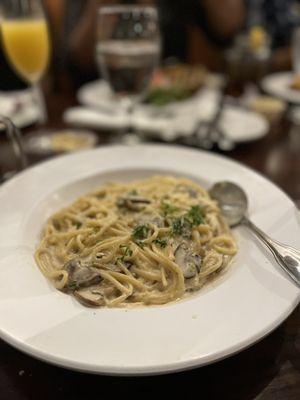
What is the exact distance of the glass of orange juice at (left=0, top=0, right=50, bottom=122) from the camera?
6.72 ft

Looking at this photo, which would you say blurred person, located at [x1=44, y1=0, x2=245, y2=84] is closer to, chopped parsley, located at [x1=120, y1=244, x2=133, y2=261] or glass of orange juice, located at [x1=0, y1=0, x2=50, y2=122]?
glass of orange juice, located at [x1=0, y1=0, x2=50, y2=122]

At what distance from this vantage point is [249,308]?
0.81m

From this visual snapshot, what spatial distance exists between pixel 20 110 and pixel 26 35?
0.37 meters

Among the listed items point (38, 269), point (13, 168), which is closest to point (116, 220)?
point (38, 269)

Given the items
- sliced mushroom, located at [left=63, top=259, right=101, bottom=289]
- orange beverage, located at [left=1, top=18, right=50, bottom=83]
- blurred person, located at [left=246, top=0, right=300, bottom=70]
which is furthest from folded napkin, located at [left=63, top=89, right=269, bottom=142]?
blurred person, located at [left=246, top=0, right=300, bottom=70]

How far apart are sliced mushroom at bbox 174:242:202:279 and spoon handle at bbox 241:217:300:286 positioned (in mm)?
175

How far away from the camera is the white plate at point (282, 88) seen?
2.13 metres

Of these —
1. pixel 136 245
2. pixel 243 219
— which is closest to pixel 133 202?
pixel 136 245

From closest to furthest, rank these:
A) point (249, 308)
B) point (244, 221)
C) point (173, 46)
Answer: point (249, 308) → point (244, 221) → point (173, 46)

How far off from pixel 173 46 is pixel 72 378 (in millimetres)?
3846

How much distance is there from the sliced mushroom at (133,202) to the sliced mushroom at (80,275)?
1.09 feet

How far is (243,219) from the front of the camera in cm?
116

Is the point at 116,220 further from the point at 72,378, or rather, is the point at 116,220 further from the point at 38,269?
the point at 72,378

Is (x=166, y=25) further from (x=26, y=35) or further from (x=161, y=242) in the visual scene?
(x=161, y=242)
